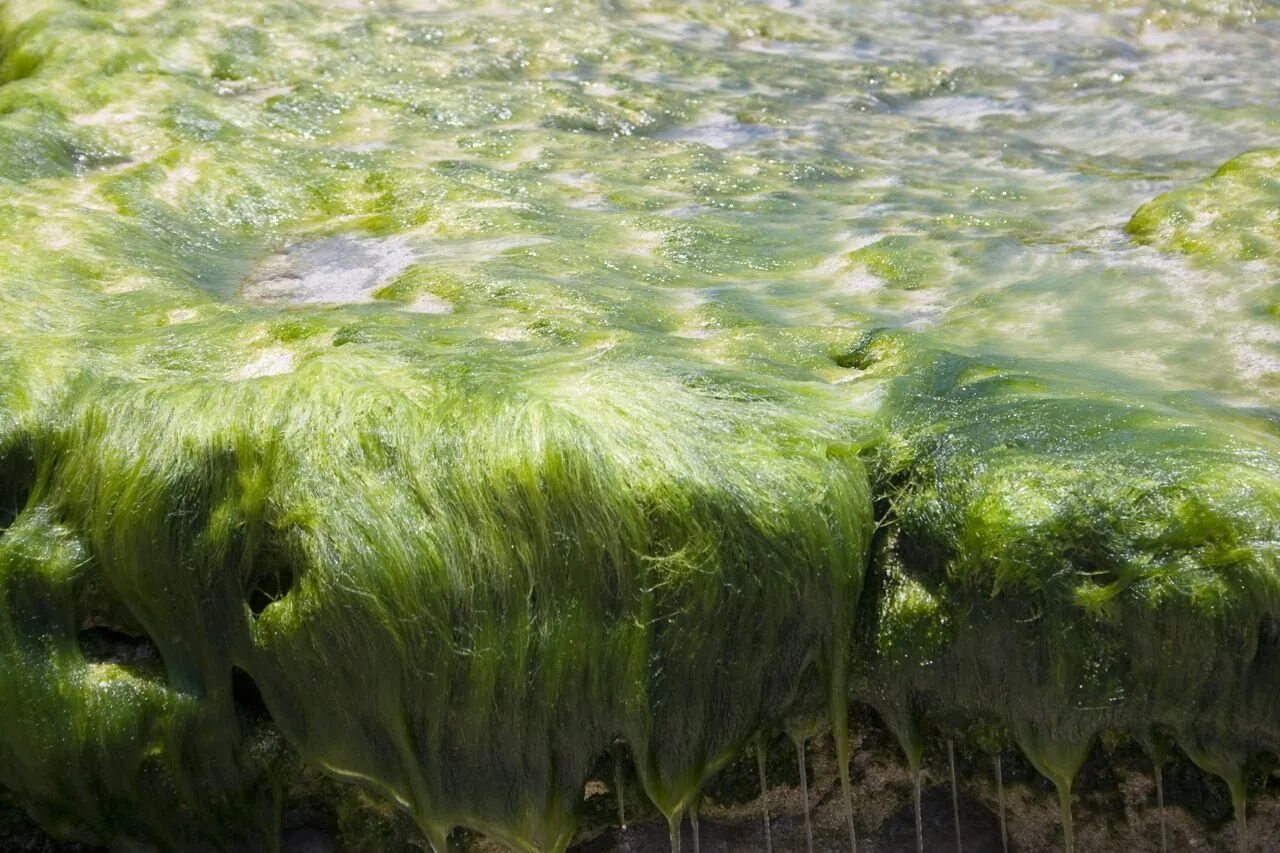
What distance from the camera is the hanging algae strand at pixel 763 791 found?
3076 millimetres

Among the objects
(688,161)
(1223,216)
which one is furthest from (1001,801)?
(688,161)

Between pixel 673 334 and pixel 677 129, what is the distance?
259 centimetres

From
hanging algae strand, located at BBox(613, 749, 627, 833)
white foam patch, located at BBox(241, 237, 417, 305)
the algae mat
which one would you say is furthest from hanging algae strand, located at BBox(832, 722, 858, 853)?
white foam patch, located at BBox(241, 237, 417, 305)

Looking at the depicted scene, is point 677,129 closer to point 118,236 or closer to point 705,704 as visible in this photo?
point 118,236

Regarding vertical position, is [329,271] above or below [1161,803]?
above

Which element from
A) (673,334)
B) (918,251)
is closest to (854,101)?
(918,251)

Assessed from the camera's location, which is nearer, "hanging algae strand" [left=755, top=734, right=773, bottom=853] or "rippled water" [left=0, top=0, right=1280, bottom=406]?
"hanging algae strand" [left=755, top=734, right=773, bottom=853]

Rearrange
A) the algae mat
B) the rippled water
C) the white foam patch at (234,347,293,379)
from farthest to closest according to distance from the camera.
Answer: the rippled water
the white foam patch at (234,347,293,379)
the algae mat

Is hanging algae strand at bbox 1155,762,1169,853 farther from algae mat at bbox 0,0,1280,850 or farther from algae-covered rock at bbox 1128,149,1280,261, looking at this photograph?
algae-covered rock at bbox 1128,149,1280,261

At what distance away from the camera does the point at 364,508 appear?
119 inches

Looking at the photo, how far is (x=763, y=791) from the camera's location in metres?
3.12

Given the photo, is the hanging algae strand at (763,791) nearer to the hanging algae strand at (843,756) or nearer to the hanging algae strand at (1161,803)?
the hanging algae strand at (843,756)

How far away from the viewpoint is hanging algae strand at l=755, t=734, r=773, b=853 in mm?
3076

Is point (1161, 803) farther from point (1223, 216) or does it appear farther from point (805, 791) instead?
point (1223, 216)
